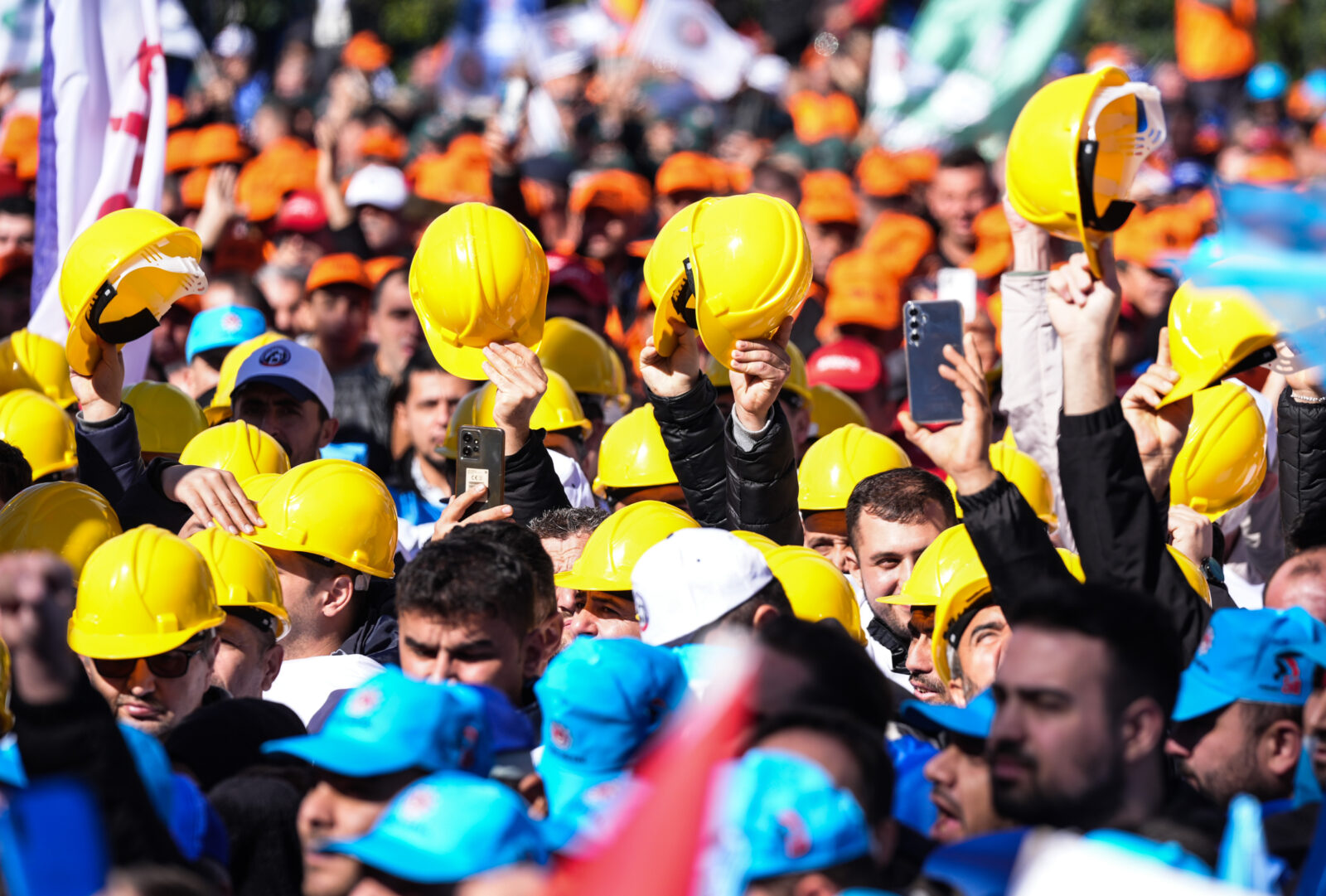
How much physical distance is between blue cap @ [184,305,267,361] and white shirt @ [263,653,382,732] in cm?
370

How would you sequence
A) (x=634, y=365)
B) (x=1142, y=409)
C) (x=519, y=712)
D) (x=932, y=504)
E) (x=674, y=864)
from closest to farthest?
(x=674, y=864) < (x=519, y=712) < (x=1142, y=409) < (x=932, y=504) < (x=634, y=365)

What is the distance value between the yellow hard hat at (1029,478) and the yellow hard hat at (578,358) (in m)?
2.16

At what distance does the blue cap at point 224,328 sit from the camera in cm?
873

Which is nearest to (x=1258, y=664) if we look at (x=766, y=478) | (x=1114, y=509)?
(x=1114, y=509)

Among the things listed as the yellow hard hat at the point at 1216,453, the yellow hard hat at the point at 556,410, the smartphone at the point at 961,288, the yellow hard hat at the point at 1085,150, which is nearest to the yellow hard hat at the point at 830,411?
the smartphone at the point at 961,288

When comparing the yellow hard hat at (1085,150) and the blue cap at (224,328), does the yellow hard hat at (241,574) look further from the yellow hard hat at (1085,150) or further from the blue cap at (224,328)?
the blue cap at (224,328)

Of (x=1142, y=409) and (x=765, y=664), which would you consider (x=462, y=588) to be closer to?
(x=765, y=664)

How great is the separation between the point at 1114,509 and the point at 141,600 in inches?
111

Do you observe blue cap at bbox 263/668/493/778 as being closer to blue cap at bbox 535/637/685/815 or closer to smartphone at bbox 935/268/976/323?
Answer: blue cap at bbox 535/637/685/815

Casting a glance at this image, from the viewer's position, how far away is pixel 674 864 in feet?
8.40

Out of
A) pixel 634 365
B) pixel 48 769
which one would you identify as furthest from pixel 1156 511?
pixel 634 365

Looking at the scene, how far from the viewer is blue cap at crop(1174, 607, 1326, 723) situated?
4270 mm

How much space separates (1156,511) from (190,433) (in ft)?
14.4

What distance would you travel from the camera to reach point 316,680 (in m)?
5.26
